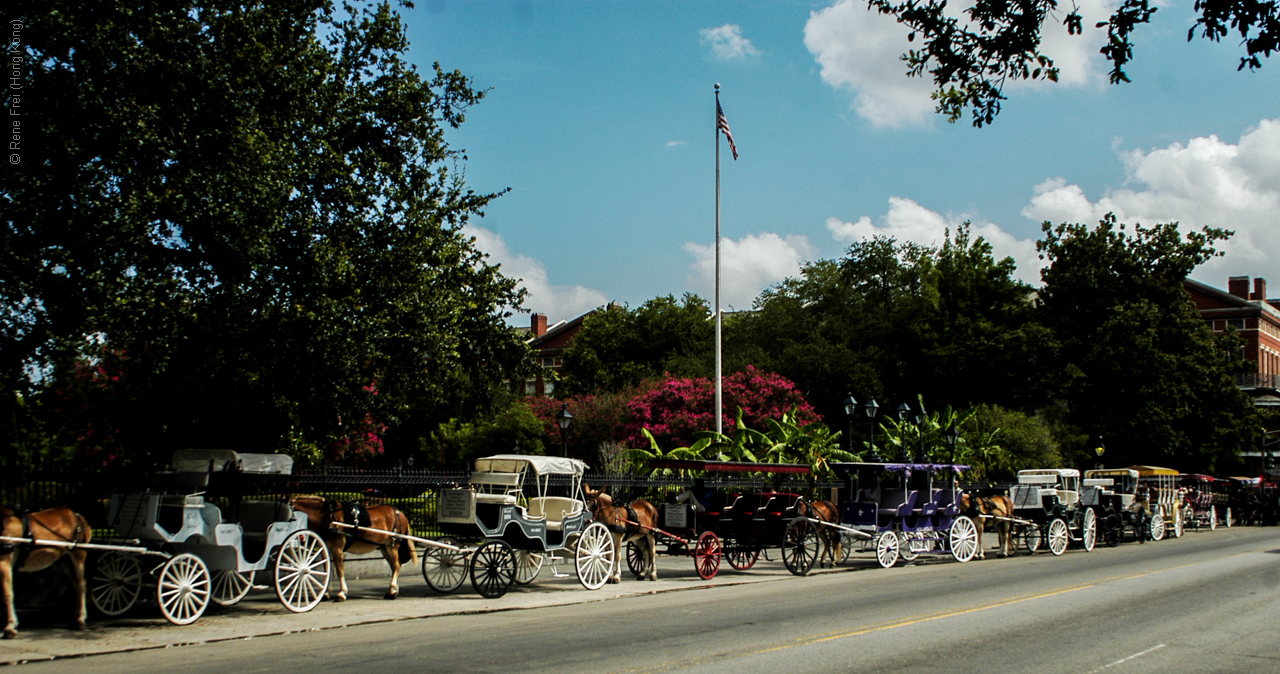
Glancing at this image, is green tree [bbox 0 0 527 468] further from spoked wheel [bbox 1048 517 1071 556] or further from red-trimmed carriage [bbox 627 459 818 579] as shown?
spoked wheel [bbox 1048 517 1071 556]

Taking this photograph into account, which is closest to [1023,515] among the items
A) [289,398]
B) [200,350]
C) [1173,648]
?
[1173,648]

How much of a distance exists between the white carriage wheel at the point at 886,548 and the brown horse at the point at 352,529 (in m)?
10.9

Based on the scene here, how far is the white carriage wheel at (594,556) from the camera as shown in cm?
1599

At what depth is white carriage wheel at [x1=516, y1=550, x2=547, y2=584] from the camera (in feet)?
54.5

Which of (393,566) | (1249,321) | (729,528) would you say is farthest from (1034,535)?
(1249,321)

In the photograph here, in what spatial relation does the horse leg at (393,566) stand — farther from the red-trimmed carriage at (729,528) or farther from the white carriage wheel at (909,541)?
the white carriage wheel at (909,541)

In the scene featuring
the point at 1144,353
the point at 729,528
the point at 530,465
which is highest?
the point at 1144,353

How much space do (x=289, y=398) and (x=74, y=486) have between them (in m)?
3.75

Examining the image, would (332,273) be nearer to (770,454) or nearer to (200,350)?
(200,350)

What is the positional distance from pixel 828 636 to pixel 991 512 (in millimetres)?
15190

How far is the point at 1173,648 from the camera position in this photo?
402 inches

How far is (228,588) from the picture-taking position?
1342cm

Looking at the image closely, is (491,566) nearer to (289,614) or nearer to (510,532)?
(510,532)

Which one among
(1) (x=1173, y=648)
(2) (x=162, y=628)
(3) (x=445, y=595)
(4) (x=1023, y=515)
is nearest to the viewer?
(1) (x=1173, y=648)
